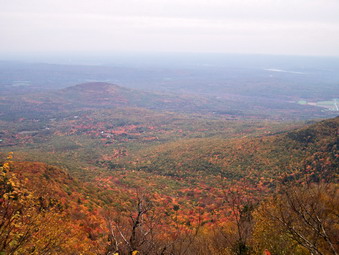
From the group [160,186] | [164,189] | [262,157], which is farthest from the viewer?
[262,157]

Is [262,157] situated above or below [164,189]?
above

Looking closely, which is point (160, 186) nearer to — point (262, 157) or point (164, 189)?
point (164, 189)

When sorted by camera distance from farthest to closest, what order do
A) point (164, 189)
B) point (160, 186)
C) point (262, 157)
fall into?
1. point (262, 157)
2. point (160, 186)
3. point (164, 189)

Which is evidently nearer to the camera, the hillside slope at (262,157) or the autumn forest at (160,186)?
the autumn forest at (160,186)

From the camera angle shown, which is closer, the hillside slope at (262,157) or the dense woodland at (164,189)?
the dense woodland at (164,189)

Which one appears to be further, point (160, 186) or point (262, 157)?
point (262, 157)

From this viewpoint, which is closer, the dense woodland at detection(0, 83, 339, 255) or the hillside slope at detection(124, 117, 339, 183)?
the dense woodland at detection(0, 83, 339, 255)

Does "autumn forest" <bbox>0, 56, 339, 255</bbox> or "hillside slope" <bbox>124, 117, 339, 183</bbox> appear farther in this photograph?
Answer: "hillside slope" <bbox>124, 117, 339, 183</bbox>

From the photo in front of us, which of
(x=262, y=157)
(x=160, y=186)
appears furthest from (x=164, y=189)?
(x=262, y=157)
